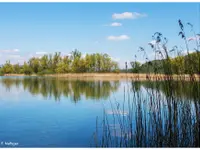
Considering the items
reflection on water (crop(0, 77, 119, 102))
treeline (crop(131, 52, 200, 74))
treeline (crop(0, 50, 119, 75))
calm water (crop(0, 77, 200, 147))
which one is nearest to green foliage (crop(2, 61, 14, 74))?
treeline (crop(0, 50, 119, 75))

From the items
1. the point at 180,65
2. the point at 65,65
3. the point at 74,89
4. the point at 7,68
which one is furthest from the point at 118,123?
the point at 7,68

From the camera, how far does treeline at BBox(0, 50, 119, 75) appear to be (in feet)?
97.2

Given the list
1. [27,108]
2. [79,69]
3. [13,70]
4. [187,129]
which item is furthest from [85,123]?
[13,70]

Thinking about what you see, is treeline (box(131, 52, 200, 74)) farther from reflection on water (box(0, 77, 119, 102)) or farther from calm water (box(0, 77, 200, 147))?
reflection on water (box(0, 77, 119, 102))

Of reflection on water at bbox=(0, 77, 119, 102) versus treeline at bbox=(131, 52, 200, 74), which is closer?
treeline at bbox=(131, 52, 200, 74)

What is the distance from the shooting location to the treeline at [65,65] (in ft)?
97.2

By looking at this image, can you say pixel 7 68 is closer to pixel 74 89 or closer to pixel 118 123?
pixel 74 89

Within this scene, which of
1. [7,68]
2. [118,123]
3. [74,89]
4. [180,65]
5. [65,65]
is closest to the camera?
[180,65]

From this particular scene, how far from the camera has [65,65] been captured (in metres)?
31.5

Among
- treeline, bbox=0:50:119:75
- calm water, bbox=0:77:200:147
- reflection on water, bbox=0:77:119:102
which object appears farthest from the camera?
treeline, bbox=0:50:119:75

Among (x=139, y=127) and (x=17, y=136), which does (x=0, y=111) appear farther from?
(x=139, y=127)

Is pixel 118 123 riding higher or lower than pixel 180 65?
lower

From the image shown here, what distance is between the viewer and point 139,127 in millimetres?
2666

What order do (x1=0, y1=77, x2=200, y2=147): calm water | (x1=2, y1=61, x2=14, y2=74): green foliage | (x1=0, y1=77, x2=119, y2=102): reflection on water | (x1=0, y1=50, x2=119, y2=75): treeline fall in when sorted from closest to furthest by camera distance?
1. (x1=0, y1=77, x2=200, y2=147): calm water
2. (x1=0, y1=77, x2=119, y2=102): reflection on water
3. (x1=0, y1=50, x2=119, y2=75): treeline
4. (x1=2, y1=61, x2=14, y2=74): green foliage
